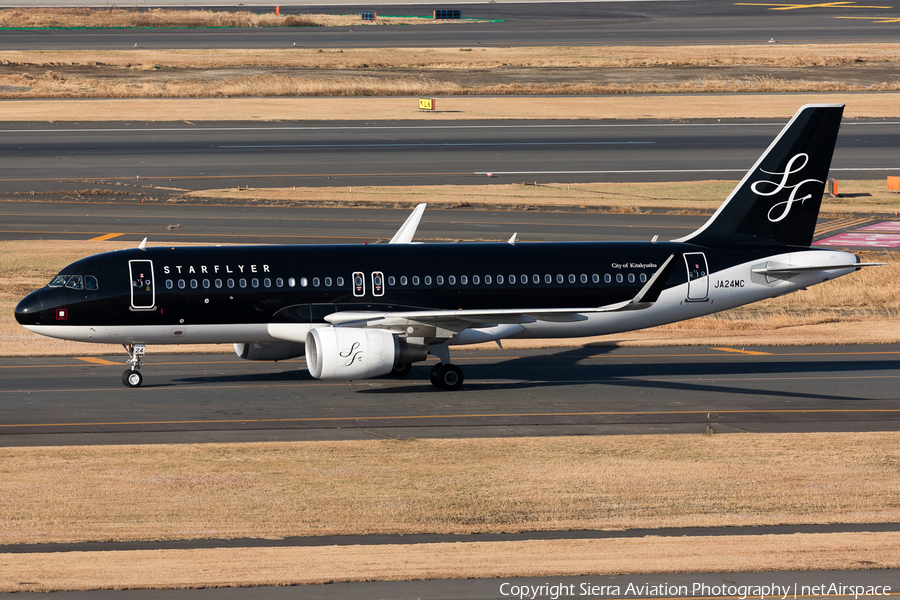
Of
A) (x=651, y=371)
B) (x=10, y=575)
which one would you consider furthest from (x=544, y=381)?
(x=10, y=575)

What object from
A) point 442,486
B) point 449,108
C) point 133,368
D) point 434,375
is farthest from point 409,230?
point 449,108

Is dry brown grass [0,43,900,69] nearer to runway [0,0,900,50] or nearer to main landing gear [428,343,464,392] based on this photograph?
runway [0,0,900,50]

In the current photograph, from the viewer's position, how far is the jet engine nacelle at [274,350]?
40781 millimetres

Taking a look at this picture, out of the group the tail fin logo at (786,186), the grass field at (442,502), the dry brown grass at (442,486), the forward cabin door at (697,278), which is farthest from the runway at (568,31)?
the grass field at (442,502)

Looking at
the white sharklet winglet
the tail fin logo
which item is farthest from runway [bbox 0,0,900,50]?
the tail fin logo

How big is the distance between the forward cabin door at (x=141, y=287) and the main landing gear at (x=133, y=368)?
1957 millimetres

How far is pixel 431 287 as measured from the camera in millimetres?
40438

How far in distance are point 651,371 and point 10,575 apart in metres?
27.9

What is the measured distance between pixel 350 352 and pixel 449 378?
4.62 meters

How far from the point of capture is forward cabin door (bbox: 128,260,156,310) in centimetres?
A: 3859

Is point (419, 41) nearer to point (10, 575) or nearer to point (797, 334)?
point (797, 334)

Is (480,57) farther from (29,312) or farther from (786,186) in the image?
(29,312)

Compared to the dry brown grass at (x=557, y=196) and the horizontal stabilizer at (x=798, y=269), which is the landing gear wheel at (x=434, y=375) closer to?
the horizontal stabilizer at (x=798, y=269)

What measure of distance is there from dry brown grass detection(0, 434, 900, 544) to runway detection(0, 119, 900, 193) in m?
52.6
